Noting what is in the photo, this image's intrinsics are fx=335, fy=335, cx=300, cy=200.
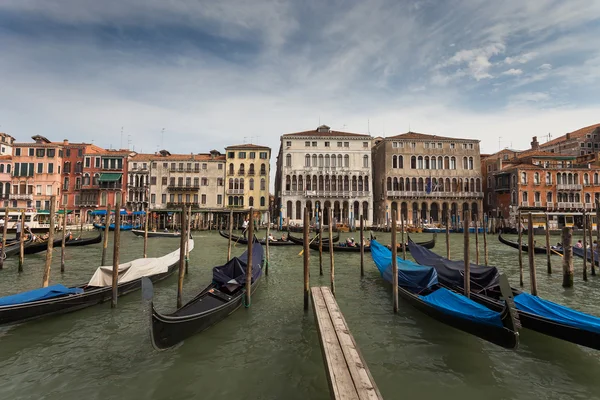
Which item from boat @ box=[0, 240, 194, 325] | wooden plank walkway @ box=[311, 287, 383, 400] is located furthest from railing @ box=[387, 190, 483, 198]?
wooden plank walkway @ box=[311, 287, 383, 400]

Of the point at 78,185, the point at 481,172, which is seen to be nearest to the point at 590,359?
the point at 481,172

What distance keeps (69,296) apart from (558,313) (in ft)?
26.4

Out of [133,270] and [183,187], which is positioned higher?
[183,187]

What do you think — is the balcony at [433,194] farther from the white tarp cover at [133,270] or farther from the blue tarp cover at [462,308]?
the blue tarp cover at [462,308]

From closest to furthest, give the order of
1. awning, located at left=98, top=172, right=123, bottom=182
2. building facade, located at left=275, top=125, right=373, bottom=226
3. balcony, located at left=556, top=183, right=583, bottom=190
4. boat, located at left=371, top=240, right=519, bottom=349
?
boat, located at left=371, top=240, right=519, bottom=349, balcony, located at left=556, top=183, right=583, bottom=190, awning, located at left=98, top=172, right=123, bottom=182, building facade, located at left=275, top=125, right=373, bottom=226

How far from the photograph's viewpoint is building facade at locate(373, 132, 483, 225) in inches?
1308

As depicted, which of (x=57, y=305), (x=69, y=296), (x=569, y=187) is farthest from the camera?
(x=569, y=187)

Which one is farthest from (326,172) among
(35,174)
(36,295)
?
(36,295)

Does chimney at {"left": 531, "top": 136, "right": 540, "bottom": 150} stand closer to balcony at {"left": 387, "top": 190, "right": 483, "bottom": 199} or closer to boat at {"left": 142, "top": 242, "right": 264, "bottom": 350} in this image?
balcony at {"left": 387, "top": 190, "right": 483, "bottom": 199}

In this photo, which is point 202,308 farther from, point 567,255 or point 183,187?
point 183,187

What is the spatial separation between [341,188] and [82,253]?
919 inches

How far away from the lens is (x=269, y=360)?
470cm

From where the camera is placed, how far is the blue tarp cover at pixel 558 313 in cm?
408

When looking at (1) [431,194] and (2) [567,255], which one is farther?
(1) [431,194]
